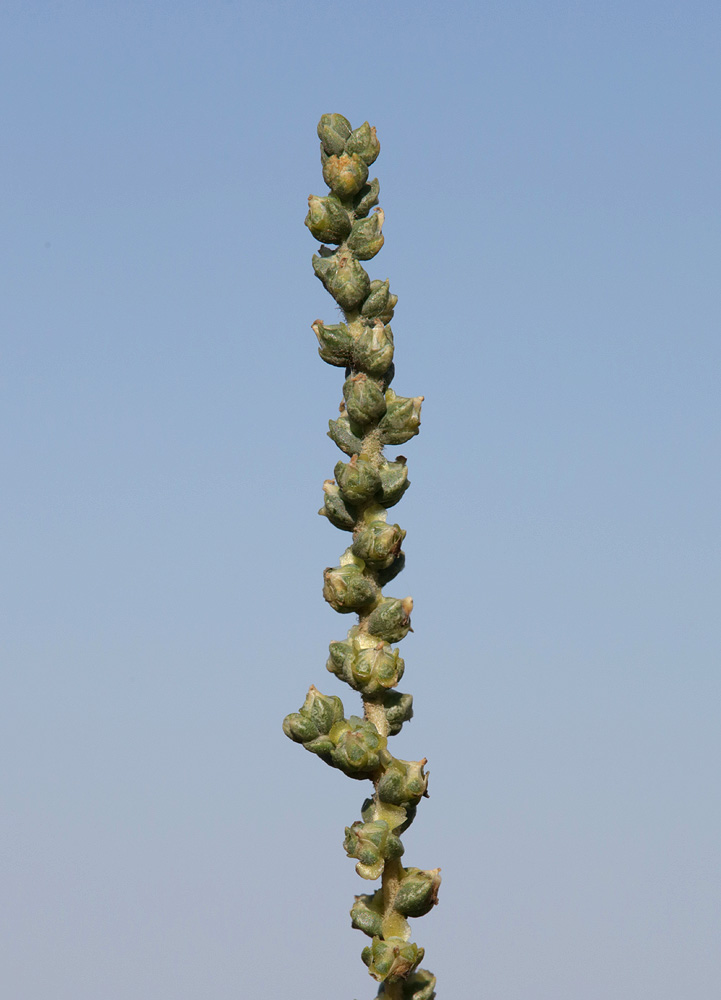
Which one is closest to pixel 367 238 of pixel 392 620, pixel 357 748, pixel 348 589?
pixel 348 589

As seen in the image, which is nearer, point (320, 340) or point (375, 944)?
point (375, 944)

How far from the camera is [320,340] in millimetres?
9617

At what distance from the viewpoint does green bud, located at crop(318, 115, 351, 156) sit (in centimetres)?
992

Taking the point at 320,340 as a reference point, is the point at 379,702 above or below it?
below

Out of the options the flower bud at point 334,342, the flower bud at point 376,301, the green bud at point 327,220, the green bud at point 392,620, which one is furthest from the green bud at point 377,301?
the green bud at point 392,620

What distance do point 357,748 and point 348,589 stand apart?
982 mm

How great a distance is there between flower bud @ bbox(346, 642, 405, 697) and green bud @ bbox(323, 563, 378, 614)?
29cm

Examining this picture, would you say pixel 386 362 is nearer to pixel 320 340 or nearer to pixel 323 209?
pixel 320 340

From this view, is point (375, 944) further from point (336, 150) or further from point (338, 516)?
point (336, 150)

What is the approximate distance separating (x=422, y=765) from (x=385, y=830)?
0.46 meters

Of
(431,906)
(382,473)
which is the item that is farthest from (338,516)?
(431,906)

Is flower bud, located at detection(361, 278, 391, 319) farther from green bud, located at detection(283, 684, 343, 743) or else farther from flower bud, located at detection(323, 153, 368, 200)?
green bud, located at detection(283, 684, 343, 743)

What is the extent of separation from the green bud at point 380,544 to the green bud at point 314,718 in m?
0.88

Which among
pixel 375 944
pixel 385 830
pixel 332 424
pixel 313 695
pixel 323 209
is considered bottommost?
pixel 375 944
